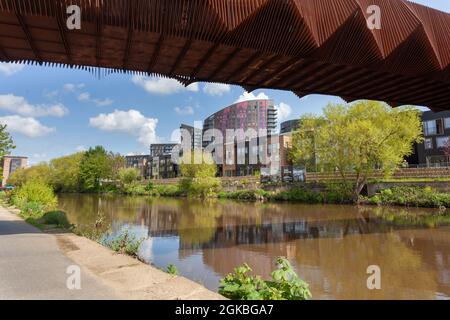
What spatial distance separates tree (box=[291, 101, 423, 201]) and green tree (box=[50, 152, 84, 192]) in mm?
81387

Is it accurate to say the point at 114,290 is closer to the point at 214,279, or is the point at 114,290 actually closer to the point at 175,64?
the point at 214,279

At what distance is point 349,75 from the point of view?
1264 cm

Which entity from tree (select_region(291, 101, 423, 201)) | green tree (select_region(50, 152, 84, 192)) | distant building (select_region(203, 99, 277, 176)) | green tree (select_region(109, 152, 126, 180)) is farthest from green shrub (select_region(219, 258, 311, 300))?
distant building (select_region(203, 99, 277, 176))

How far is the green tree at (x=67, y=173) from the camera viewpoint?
332 ft

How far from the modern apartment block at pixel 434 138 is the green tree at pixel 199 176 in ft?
115

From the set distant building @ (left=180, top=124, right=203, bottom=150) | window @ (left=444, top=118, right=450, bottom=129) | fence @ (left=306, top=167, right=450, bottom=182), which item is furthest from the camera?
distant building @ (left=180, top=124, right=203, bottom=150)

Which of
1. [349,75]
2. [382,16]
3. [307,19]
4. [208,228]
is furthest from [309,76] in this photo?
[208,228]

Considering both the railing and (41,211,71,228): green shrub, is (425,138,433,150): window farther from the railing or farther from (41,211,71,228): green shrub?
(41,211,71,228): green shrub

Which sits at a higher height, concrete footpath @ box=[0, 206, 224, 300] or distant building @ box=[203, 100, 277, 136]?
distant building @ box=[203, 100, 277, 136]

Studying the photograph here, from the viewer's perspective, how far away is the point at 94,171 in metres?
95.9

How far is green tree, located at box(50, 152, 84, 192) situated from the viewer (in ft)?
332

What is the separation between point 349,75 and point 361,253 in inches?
274

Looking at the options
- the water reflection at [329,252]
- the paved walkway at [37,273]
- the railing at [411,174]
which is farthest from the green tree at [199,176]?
the paved walkway at [37,273]

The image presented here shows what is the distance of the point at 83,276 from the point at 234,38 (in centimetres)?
652
